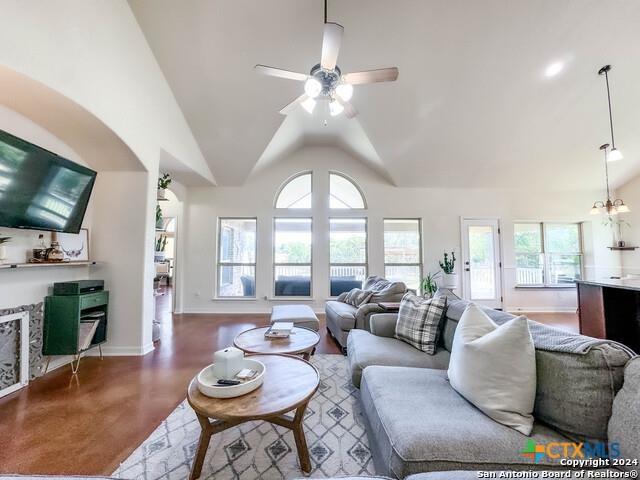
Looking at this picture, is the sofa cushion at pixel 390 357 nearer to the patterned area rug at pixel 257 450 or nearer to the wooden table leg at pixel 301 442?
the patterned area rug at pixel 257 450

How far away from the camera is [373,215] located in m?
5.99

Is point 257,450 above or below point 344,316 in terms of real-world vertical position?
below

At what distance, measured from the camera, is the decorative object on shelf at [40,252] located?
280cm

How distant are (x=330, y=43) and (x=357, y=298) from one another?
2920 mm

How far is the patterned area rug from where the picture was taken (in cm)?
154

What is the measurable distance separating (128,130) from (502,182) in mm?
6637

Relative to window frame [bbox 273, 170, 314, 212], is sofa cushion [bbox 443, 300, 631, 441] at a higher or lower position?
lower

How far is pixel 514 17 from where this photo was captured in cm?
306

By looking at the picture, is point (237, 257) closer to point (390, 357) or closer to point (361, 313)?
point (361, 313)

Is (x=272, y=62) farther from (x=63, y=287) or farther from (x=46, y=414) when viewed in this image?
(x=46, y=414)

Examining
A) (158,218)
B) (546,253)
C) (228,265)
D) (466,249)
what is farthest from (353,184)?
(546,253)

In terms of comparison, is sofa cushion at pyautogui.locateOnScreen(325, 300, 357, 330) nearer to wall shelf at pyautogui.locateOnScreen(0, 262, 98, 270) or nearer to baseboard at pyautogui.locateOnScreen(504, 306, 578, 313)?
wall shelf at pyautogui.locateOnScreen(0, 262, 98, 270)

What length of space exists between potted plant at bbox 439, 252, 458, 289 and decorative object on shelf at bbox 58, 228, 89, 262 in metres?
5.91

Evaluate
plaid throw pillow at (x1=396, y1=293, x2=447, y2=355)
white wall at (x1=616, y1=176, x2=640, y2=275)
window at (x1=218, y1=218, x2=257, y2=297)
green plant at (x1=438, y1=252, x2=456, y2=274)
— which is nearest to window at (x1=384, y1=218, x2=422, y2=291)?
green plant at (x1=438, y1=252, x2=456, y2=274)
